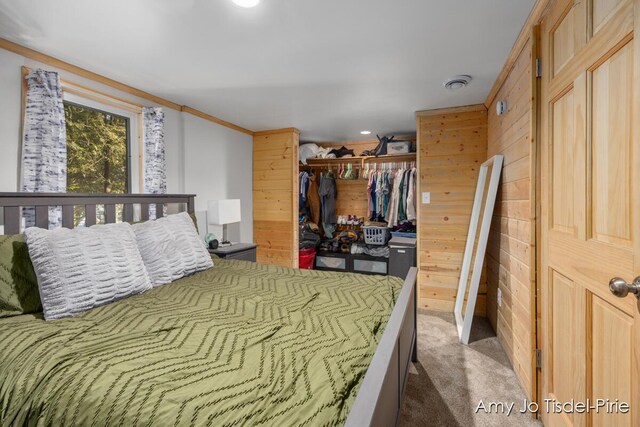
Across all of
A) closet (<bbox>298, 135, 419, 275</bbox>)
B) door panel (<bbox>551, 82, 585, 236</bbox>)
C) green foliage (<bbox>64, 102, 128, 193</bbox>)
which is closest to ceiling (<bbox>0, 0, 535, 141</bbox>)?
green foliage (<bbox>64, 102, 128, 193</bbox>)

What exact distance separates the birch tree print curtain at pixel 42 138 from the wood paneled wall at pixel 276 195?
253cm

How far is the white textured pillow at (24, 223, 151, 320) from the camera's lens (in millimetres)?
1453

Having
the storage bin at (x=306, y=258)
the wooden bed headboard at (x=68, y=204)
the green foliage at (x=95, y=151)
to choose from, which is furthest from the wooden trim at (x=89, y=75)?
the storage bin at (x=306, y=258)

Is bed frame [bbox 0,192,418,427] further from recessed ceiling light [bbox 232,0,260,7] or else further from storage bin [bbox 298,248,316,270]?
storage bin [bbox 298,248,316,270]

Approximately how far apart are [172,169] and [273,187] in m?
1.47

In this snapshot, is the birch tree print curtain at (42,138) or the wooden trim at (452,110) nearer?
the birch tree print curtain at (42,138)

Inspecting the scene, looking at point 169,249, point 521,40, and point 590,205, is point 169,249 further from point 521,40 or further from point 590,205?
point 521,40

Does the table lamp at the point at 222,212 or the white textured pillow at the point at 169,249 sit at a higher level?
the table lamp at the point at 222,212

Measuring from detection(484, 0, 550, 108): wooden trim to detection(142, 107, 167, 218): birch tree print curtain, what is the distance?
2.91m

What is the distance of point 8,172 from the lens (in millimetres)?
1987

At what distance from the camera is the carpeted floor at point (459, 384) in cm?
171

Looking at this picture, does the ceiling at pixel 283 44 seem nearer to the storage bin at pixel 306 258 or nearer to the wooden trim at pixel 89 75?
the wooden trim at pixel 89 75

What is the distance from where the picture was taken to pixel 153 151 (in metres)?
2.84

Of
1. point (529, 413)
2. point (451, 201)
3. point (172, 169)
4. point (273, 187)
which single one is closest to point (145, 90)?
point (172, 169)
